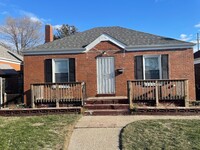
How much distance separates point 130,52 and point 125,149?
26.6 ft

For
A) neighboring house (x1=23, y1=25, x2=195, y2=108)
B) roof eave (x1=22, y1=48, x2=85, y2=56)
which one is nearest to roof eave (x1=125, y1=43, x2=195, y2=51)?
neighboring house (x1=23, y1=25, x2=195, y2=108)

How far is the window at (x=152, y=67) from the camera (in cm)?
1280

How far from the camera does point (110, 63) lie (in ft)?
A: 42.7

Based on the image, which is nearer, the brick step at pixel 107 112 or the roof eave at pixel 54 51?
the brick step at pixel 107 112

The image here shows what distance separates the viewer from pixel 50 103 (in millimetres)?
11812

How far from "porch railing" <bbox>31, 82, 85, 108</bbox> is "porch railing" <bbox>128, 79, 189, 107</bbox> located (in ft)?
8.23

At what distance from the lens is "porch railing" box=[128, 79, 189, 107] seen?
10.8m

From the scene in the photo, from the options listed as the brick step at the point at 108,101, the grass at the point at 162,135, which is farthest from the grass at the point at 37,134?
the brick step at the point at 108,101

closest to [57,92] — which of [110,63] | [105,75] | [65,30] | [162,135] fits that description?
[105,75]

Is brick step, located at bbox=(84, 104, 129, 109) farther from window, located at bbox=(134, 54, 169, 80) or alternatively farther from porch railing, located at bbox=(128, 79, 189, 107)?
window, located at bbox=(134, 54, 169, 80)

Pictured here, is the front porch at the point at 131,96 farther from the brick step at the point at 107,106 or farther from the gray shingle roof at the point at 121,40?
the gray shingle roof at the point at 121,40

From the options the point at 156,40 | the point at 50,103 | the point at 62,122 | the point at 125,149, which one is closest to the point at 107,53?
the point at 156,40

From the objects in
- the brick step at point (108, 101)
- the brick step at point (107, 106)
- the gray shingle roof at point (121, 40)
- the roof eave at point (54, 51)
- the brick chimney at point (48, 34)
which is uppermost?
the brick chimney at point (48, 34)

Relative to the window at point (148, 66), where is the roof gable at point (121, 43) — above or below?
above
